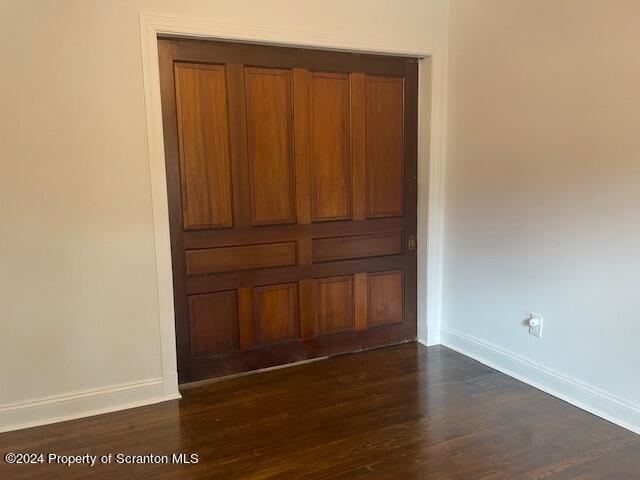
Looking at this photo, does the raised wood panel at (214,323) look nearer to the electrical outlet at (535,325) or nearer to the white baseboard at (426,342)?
the white baseboard at (426,342)

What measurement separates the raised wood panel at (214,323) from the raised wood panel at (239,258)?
167 millimetres

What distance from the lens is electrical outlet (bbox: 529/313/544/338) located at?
2.90 meters

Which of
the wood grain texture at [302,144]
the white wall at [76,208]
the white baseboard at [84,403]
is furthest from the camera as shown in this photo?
the wood grain texture at [302,144]

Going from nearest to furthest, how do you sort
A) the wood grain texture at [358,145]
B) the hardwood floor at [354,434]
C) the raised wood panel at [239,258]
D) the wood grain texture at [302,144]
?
1. the hardwood floor at [354,434]
2. the raised wood panel at [239,258]
3. the wood grain texture at [302,144]
4. the wood grain texture at [358,145]

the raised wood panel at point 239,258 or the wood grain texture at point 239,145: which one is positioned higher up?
the wood grain texture at point 239,145

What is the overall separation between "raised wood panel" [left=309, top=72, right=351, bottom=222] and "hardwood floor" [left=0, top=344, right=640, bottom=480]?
1121mm

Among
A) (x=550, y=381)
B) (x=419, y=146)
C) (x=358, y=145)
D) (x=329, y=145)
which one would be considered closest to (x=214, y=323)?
(x=329, y=145)

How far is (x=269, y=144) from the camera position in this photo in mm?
3072

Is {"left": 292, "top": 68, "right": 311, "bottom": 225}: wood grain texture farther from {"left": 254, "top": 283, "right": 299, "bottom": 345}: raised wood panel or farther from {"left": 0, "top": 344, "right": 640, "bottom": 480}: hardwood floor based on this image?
{"left": 0, "top": 344, "right": 640, "bottom": 480}: hardwood floor

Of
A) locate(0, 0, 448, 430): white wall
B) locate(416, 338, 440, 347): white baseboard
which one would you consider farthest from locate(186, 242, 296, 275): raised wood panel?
locate(416, 338, 440, 347): white baseboard

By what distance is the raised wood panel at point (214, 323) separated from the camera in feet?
9.87

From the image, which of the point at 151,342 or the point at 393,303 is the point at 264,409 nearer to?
the point at 151,342

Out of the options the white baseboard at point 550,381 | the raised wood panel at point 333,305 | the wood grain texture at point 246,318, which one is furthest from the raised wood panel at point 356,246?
the white baseboard at point 550,381

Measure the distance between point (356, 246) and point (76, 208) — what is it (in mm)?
1751
